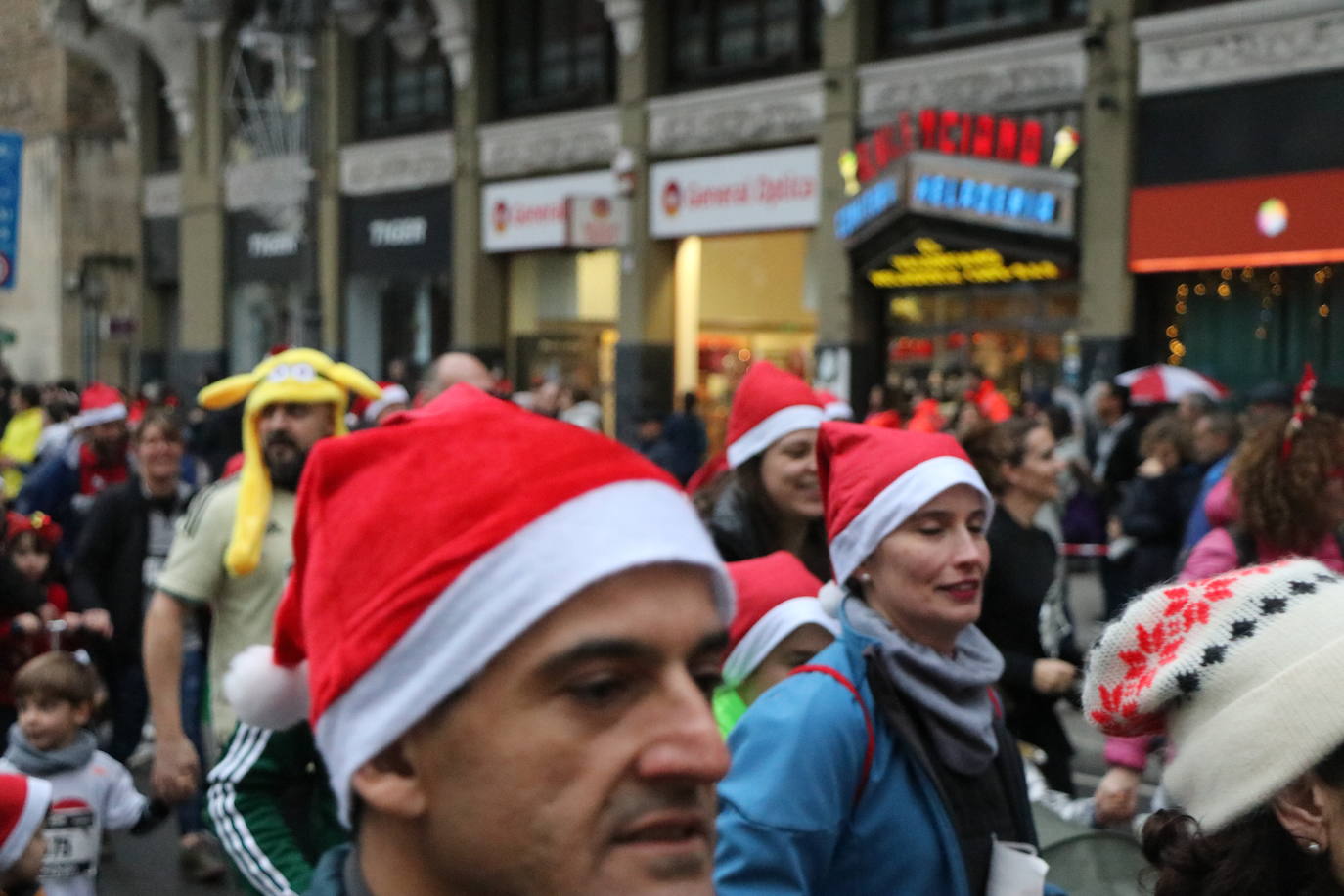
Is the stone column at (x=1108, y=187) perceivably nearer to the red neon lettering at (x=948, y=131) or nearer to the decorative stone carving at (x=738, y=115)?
the red neon lettering at (x=948, y=131)

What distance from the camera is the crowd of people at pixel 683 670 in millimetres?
1459

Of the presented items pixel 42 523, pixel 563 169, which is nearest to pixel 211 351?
pixel 563 169

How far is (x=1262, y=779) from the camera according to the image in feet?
6.43

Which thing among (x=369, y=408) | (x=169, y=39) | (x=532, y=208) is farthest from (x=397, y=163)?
(x=369, y=408)

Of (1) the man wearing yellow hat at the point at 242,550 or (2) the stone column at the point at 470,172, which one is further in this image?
(2) the stone column at the point at 470,172

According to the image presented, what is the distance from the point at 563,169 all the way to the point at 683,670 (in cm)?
2144

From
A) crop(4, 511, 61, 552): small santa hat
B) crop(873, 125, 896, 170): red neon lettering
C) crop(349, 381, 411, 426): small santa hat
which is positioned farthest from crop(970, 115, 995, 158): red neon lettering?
crop(4, 511, 61, 552): small santa hat

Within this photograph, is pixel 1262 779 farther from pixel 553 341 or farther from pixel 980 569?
pixel 553 341

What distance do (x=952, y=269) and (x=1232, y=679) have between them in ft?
52.4

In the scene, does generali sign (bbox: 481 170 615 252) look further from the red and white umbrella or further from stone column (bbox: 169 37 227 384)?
the red and white umbrella

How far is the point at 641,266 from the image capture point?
21.3 meters

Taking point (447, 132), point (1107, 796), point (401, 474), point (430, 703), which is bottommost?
point (1107, 796)

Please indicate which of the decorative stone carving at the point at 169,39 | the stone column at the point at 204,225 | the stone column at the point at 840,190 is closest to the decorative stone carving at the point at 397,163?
the stone column at the point at 204,225

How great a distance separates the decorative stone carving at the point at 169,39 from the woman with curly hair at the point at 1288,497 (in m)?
26.8
